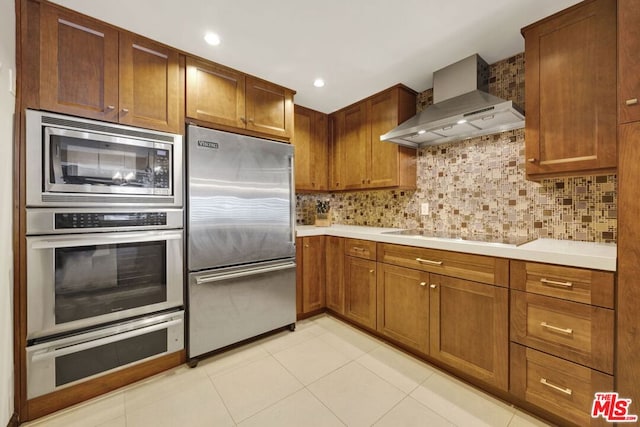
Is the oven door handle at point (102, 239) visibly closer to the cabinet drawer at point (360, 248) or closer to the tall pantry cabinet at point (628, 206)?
the cabinet drawer at point (360, 248)

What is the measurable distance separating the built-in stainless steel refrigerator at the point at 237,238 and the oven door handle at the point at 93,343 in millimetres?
191

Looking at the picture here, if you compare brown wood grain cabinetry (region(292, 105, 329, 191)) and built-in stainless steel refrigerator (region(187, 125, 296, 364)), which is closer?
built-in stainless steel refrigerator (region(187, 125, 296, 364))

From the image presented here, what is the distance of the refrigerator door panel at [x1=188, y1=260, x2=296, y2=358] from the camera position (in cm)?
195

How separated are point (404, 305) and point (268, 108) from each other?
2.06m

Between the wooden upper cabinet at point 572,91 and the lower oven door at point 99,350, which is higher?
the wooden upper cabinet at point 572,91

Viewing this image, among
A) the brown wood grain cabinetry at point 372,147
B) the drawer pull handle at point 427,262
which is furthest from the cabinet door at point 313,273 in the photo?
the drawer pull handle at point 427,262

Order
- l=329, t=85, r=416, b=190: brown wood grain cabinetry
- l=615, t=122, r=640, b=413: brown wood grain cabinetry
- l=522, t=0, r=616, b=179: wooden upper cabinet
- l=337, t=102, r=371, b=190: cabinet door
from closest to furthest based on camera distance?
l=615, t=122, r=640, b=413: brown wood grain cabinetry < l=522, t=0, r=616, b=179: wooden upper cabinet < l=329, t=85, r=416, b=190: brown wood grain cabinetry < l=337, t=102, r=371, b=190: cabinet door

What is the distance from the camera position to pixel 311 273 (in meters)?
2.70

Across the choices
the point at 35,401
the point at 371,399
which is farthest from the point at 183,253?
the point at 371,399

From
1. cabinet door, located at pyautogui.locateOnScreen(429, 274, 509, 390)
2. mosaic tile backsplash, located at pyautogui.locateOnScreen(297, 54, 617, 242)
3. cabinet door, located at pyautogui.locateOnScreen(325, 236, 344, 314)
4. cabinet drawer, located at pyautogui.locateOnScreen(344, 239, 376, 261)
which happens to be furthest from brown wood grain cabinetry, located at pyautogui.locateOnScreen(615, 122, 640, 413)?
cabinet door, located at pyautogui.locateOnScreen(325, 236, 344, 314)

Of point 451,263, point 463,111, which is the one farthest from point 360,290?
point 463,111

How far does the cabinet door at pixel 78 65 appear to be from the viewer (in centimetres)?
148

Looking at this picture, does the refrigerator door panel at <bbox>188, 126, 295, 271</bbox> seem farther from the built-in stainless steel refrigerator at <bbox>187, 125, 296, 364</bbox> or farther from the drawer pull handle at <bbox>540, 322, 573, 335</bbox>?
the drawer pull handle at <bbox>540, 322, 573, 335</bbox>

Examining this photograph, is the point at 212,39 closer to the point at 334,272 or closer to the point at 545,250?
the point at 334,272
